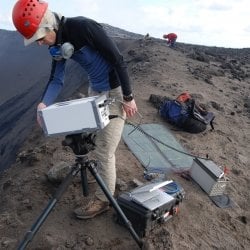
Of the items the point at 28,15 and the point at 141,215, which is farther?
the point at 141,215

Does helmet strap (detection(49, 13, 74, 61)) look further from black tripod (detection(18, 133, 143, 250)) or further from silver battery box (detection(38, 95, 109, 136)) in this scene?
black tripod (detection(18, 133, 143, 250))

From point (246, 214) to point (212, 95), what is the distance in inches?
296

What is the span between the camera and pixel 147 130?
8.62m

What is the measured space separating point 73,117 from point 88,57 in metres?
1.01

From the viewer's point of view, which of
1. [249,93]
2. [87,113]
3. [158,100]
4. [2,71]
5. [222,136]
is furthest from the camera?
[2,71]

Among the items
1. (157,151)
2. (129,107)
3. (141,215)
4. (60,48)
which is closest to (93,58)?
(60,48)

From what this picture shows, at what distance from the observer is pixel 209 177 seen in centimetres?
622

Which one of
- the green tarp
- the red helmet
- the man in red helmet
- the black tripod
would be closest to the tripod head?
the black tripod

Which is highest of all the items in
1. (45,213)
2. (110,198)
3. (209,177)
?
(110,198)

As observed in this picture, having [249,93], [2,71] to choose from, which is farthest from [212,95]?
[2,71]

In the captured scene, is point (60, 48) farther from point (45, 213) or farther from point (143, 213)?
point (143, 213)

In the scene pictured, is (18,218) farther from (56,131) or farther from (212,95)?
(212,95)

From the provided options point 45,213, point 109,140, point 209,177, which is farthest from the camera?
point 209,177

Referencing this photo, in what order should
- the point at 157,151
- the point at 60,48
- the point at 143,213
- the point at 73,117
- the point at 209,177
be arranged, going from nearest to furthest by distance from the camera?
1. the point at 73,117
2. the point at 60,48
3. the point at 143,213
4. the point at 209,177
5. the point at 157,151
